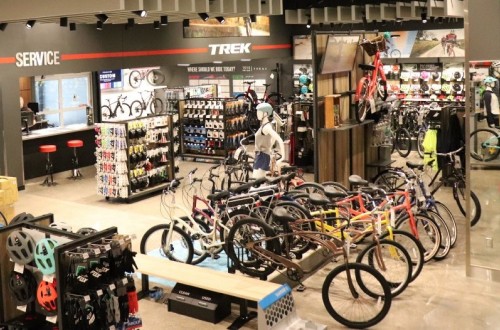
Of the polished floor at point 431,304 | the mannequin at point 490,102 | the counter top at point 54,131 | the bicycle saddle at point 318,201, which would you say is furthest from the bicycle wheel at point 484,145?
the counter top at point 54,131

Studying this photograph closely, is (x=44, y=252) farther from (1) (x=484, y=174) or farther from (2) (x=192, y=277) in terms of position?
(1) (x=484, y=174)

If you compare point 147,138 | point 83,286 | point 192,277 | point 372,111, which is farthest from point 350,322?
point 147,138

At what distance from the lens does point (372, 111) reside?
10.4 metres

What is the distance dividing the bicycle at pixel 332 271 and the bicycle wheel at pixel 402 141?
8.80 meters

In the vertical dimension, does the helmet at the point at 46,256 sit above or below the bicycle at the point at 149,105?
below

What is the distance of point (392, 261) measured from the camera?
22.4 ft

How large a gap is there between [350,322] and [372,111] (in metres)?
4.95

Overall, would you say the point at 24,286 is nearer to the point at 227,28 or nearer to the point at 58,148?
the point at 58,148

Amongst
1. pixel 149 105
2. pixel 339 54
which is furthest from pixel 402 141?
pixel 149 105

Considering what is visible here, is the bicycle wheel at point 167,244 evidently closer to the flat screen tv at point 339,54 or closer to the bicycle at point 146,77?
the flat screen tv at point 339,54

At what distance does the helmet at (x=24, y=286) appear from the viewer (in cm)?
503

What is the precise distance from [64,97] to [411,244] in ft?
33.8

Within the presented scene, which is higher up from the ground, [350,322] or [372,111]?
[372,111]

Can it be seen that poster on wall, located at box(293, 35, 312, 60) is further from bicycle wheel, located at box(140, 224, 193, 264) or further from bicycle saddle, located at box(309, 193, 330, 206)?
bicycle saddle, located at box(309, 193, 330, 206)
